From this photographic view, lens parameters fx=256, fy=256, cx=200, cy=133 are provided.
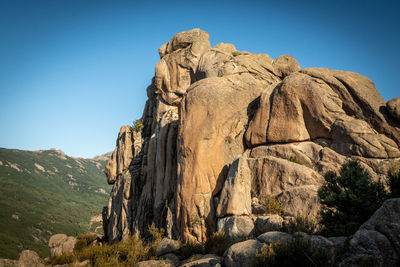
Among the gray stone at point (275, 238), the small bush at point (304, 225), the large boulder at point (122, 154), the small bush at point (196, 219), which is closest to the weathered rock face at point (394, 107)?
the small bush at point (304, 225)

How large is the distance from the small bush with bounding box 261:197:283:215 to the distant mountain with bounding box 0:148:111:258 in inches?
3784

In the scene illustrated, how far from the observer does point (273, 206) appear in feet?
44.8

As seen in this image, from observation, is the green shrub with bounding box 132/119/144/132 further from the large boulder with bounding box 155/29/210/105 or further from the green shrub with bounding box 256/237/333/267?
the green shrub with bounding box 256/237/333/267

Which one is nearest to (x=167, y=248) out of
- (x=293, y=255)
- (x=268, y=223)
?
(x=268, y=223)

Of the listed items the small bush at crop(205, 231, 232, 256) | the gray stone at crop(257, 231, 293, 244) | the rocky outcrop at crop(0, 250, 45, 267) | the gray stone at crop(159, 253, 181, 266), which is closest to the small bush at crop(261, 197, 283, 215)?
the small bush at crop(205, 231, 232, 256)

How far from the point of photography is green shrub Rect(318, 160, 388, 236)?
378 inches

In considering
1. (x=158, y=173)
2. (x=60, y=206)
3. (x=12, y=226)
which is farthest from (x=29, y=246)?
(x=158, y=173)

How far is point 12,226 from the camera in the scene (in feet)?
341

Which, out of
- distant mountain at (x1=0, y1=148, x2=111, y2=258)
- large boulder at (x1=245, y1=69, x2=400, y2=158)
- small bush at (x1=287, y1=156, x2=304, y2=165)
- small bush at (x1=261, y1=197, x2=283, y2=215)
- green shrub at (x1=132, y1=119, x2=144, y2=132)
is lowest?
distant mountain at (x1=0, y1=148, x2=111, y2=258)

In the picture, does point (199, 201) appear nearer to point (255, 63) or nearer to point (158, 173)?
point (158, 173)

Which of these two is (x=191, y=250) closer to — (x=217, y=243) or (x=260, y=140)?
(x=217, y=243)

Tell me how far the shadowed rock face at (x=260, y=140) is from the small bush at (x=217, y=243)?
2.42ft

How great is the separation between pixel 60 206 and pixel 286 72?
6244 inches

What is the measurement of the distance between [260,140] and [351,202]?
8451 mm
